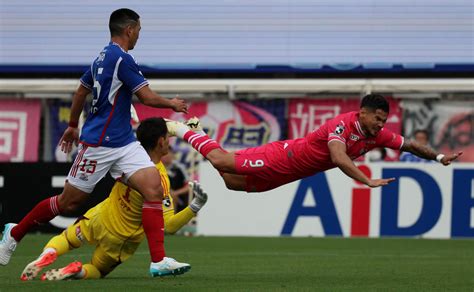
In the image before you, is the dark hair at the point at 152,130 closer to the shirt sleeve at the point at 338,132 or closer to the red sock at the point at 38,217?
the red sock at the point at 38,217

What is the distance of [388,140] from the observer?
11180 millimetres

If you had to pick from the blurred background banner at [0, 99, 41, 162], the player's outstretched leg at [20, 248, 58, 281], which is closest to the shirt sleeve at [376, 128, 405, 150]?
the player's outstretched leg at [20, 248, 58, 281]

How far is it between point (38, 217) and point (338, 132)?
289 cm

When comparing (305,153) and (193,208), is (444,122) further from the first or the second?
(193,208)

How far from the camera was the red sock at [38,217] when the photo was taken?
979 centimetres

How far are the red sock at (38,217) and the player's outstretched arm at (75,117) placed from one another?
2.40ft

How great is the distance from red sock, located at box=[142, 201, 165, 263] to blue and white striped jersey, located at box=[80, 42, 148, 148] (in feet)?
2.09

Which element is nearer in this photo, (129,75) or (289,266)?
(129,75)

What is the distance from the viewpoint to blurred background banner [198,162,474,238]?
1817cm

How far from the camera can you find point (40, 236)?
17.5 meters
